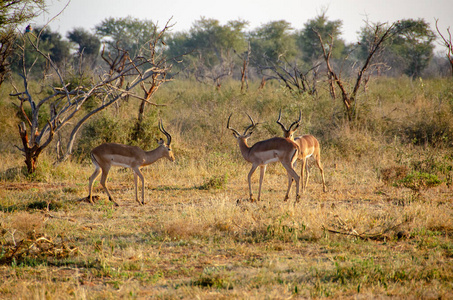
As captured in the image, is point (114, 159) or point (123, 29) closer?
point (114, 159)

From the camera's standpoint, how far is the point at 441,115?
12359 mm

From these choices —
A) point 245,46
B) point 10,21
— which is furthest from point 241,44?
point 10,21

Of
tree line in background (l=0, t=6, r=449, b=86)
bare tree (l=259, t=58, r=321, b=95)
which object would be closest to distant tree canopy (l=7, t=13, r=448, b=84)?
tree line in background (l=0, t=6, r=449, b=86)

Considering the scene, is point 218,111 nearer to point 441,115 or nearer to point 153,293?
point 441,115

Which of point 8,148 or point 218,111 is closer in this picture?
point 8,148

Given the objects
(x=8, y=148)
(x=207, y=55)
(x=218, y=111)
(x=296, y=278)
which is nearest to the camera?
(x=296, y=278)

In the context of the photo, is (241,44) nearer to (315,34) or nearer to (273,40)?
(273,40)

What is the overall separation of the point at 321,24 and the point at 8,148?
21.0 metres

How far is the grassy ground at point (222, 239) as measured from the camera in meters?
3.89

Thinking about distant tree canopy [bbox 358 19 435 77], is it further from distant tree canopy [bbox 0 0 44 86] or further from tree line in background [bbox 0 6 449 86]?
distant tree canopy [bbox 0 0 44 86]

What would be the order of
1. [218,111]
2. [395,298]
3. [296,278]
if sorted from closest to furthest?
[395,298] → [296,278] → [218,111]

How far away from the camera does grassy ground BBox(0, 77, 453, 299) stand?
3889 mm

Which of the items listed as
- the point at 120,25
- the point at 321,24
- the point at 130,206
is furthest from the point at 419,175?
the point at 120,25

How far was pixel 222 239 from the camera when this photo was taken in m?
5.32
